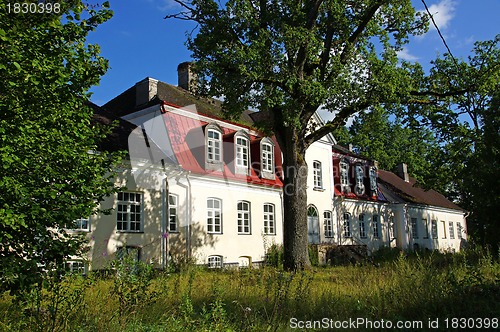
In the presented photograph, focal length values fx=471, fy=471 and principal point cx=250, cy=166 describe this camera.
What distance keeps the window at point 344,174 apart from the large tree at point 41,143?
77.6ft

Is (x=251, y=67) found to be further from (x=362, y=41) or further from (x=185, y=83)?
(x=185, y=83)

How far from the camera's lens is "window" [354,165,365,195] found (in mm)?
29766

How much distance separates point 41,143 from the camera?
5.25m

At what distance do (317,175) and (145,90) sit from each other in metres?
10.8

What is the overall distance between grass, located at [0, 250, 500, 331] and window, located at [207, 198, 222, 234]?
944 cm

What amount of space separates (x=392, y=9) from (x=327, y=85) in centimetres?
360

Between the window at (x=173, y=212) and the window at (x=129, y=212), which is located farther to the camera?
Answer: the window at (x=173, y=212)

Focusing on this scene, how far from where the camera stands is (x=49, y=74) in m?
5.40

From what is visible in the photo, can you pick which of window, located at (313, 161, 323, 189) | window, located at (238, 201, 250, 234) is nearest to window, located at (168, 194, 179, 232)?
window, located at (238, 201, 250, 234)

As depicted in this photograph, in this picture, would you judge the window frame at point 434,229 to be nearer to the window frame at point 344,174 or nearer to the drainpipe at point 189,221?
the window frame at point 344,174

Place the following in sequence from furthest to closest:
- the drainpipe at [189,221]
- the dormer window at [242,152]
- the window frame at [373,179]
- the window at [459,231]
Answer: the window at [459,231]
the window frame at [373,179]
the dormer window at [242,152]
the drainpipe at [189,221]

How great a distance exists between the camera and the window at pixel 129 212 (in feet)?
52.5

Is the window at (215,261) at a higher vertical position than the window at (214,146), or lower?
lower

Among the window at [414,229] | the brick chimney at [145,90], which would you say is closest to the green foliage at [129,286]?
the brick chimney at [145,90]
